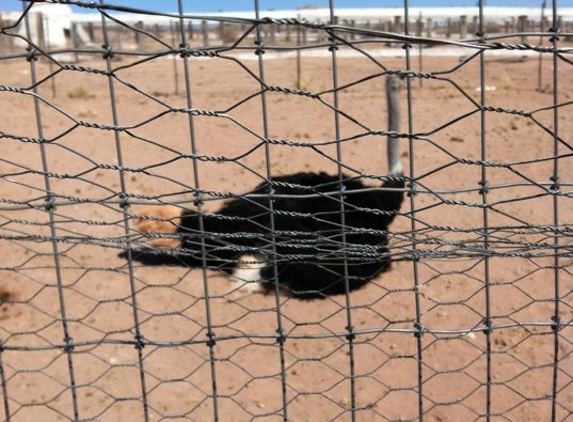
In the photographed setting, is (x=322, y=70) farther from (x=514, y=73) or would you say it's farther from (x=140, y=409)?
(x=140, y=409)

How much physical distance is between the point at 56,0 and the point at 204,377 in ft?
4.91

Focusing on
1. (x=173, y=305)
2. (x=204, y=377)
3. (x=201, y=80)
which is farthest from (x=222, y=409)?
(x=201, y=80)

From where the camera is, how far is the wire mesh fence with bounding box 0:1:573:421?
59.9 inches

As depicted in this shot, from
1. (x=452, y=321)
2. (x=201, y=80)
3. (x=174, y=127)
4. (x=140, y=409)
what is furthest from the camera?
(x=201, y=80)

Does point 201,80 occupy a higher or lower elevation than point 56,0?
lower

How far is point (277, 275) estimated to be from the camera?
1620 millimetres

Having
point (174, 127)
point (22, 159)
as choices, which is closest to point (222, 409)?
point (22, 159)

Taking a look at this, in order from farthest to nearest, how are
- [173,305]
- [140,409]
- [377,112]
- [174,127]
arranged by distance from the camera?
[377,112], [174,127], [173,305], [140,409]

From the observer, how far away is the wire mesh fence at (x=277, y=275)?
152cm

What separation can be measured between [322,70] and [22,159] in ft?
29.2

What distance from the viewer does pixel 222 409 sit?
2320 mm

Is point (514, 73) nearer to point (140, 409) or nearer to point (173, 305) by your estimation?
point (173, 305)

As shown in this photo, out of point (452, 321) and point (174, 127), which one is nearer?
point (452, 321)

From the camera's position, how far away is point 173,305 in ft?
10.4
